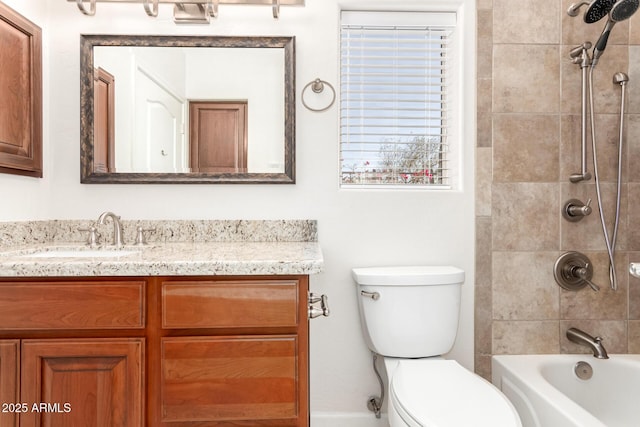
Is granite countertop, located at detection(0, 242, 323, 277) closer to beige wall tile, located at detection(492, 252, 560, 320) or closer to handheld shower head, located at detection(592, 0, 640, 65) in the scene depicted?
beige wall tile, located at detection(492, 252, 560, 320)

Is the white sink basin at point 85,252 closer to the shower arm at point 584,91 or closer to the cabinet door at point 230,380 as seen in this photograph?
the cabinet door at point 230,380

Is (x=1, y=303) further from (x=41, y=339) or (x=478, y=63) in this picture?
(x=478, y=63)

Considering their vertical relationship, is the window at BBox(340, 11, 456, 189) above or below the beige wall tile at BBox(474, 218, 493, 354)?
above

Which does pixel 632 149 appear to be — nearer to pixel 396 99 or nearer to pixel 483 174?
pixel 483 174

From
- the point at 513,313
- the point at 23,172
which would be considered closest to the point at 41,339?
the point at 23,172

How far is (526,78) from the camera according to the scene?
190 centimetres

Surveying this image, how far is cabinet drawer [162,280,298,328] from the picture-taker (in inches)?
49.5

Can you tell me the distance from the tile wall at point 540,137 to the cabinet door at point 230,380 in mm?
1063

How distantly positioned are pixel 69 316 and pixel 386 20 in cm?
175

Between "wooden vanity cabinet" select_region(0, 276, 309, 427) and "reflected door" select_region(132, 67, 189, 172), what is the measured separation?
0.74 meters

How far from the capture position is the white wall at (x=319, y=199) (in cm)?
187

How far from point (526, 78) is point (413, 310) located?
1164 millimetres

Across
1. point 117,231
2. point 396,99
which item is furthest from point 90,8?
point 396,99

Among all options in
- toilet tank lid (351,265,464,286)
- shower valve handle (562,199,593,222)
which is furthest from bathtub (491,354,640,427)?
shower valve handle (562,199,593,222)
